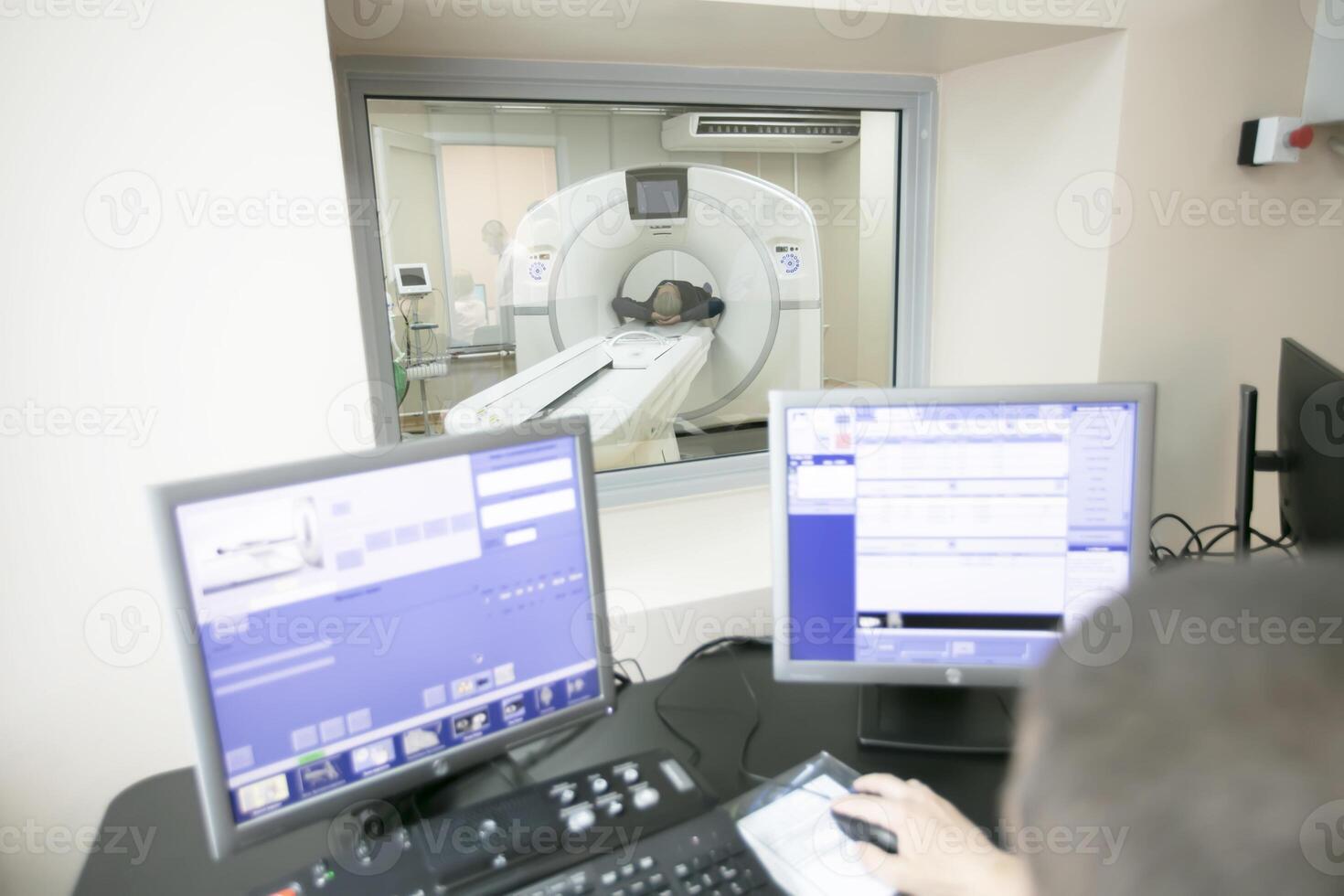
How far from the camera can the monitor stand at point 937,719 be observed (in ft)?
3.27

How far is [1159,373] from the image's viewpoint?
144cm

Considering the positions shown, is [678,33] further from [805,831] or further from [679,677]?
[805,831]

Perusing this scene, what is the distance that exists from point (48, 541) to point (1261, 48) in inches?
76.7

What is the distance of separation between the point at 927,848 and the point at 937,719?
0.94 ft

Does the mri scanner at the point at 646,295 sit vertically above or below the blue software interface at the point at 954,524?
above

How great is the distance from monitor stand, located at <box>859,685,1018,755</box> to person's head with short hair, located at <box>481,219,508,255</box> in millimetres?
1179

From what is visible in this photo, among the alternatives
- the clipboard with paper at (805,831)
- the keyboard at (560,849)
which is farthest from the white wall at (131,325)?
the clipboard with paper at (805,831)

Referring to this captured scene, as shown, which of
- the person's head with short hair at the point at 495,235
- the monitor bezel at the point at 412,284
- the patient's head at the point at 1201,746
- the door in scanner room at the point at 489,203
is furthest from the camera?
the person's head with short hair at the point at 495,235

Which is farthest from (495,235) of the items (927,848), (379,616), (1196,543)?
(1196,543)

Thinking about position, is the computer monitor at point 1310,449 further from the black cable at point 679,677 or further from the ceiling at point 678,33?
the black cable at point 679,677

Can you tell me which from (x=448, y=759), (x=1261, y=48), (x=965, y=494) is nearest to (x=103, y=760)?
(x=448, y=759)

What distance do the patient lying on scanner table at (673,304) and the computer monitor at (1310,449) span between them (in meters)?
1.34

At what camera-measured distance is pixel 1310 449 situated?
106cm

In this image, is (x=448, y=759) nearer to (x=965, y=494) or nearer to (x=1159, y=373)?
(x=965, y=494)
